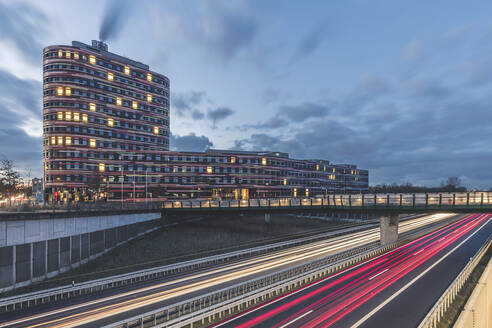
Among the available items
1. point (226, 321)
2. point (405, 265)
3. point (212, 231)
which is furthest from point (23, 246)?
point (405, 265)

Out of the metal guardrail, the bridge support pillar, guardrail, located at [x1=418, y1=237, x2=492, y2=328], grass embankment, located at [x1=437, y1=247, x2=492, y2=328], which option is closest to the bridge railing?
the bridge support pillar

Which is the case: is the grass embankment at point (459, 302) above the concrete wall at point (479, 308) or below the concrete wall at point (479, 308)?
below

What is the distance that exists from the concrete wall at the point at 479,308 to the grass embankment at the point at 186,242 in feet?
112

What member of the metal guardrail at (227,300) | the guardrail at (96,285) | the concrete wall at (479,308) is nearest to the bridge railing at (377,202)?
the metal guardrail at (227,300)

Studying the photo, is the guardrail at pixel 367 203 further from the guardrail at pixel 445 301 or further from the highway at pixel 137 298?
the highway at pixel 137 298

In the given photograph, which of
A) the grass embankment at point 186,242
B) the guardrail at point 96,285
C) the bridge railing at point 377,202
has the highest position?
the bridge railing at point 377,202

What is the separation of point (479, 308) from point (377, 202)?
30.9 meters

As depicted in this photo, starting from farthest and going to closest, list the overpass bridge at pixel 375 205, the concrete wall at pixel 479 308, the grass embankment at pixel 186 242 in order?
the overpass bridge at pixel 375 205, the grass embankment at pixel 186 242, the concrete wall at pixel 479 308

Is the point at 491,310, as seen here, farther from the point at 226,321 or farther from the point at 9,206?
the point at 9,206

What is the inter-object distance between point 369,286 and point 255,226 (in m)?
47.2

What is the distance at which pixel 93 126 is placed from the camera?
294 ft

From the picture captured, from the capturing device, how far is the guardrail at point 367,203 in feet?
129

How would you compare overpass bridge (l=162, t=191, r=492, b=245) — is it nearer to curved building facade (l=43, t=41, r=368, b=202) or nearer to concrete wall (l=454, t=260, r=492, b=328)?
concrete wall (l=454, t=260, r=492, b=328)

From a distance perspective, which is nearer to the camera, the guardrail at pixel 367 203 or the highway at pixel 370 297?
the highway at pixel 370 297
